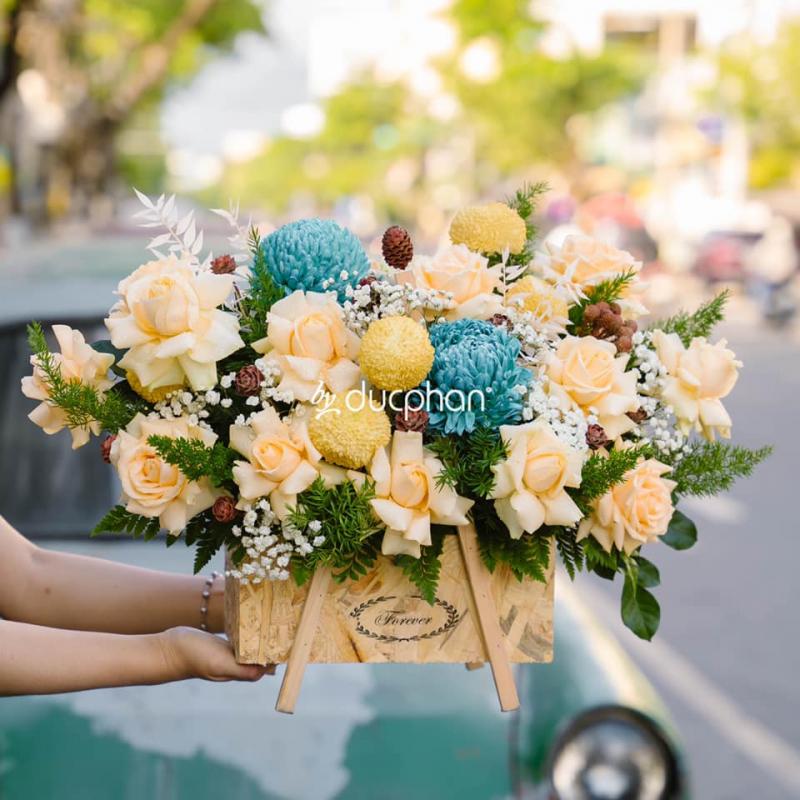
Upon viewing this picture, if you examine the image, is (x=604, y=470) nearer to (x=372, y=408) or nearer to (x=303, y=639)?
(x=372, y=408)

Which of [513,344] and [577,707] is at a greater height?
[513,344]

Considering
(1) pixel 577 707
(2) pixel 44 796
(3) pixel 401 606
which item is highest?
(3) pixel 401 606

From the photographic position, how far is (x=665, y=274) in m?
19.5

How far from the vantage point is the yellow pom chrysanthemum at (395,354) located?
1.71 metres

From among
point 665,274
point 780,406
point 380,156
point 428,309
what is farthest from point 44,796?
point 380,156

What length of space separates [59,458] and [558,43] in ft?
148

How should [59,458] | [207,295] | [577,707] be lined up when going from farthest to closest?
[59,458], [577,707], [207,295]

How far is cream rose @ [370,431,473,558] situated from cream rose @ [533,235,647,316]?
1.22 ft

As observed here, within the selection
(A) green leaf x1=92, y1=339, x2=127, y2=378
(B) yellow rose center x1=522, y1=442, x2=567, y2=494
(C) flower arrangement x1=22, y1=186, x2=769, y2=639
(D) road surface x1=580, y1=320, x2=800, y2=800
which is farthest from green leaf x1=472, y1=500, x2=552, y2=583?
(D) road surface x1=580, y1=320, x2=800, y2=800

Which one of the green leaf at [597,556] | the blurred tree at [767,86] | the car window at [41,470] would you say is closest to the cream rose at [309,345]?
the green leaf at [597,556]

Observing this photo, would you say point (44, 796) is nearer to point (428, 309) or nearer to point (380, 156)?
point (428, 309)

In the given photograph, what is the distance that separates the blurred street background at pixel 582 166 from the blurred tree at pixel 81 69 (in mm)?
68

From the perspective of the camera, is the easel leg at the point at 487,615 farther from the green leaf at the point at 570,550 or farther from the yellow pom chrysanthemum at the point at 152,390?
the yellow pom chrysanthemum at the point at 152,390

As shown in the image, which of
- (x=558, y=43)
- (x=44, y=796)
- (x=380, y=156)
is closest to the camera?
(x=44, y=796)
